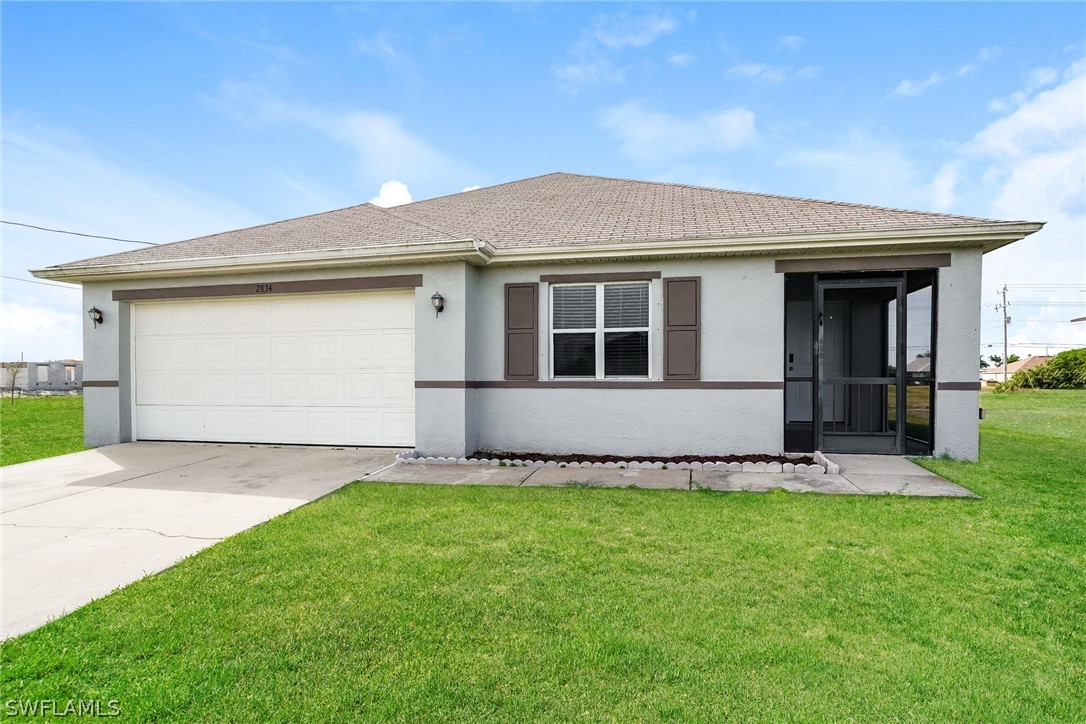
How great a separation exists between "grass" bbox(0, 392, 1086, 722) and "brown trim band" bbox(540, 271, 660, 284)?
3.74 meters

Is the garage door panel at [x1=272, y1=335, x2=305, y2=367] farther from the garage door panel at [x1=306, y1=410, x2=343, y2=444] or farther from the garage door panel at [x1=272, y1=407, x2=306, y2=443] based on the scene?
the garage door panel at [x1=306, y1=410, x2=343, y2=444]

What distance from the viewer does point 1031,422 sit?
1284 centimetres

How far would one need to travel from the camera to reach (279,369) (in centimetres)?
823

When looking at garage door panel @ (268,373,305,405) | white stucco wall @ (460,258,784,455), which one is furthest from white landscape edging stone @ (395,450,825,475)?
garage door panel @ (268,373,305,405)

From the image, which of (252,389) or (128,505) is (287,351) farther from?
(128,505)

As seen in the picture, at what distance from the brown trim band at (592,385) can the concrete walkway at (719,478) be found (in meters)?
1.18

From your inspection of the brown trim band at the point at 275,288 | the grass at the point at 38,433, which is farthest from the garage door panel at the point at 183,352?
the grass at the point at 38,433

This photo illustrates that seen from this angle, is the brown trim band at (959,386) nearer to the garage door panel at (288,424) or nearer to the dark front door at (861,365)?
the dark front door at (861,365)

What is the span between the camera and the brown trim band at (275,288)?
7574 millimetres

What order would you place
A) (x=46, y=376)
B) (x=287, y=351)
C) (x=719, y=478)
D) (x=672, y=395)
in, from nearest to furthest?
(x=719, y=478)
(x=672, y=395)
(x=287, y=351)
(x=46, y=376)

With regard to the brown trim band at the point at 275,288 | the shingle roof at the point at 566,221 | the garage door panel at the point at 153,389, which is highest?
the shingle roof at the point at 566,221

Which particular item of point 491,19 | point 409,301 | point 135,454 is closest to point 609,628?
point 409,301

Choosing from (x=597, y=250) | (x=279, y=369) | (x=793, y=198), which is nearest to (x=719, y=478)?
(x=597, y=250)

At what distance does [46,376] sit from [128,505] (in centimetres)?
2966
